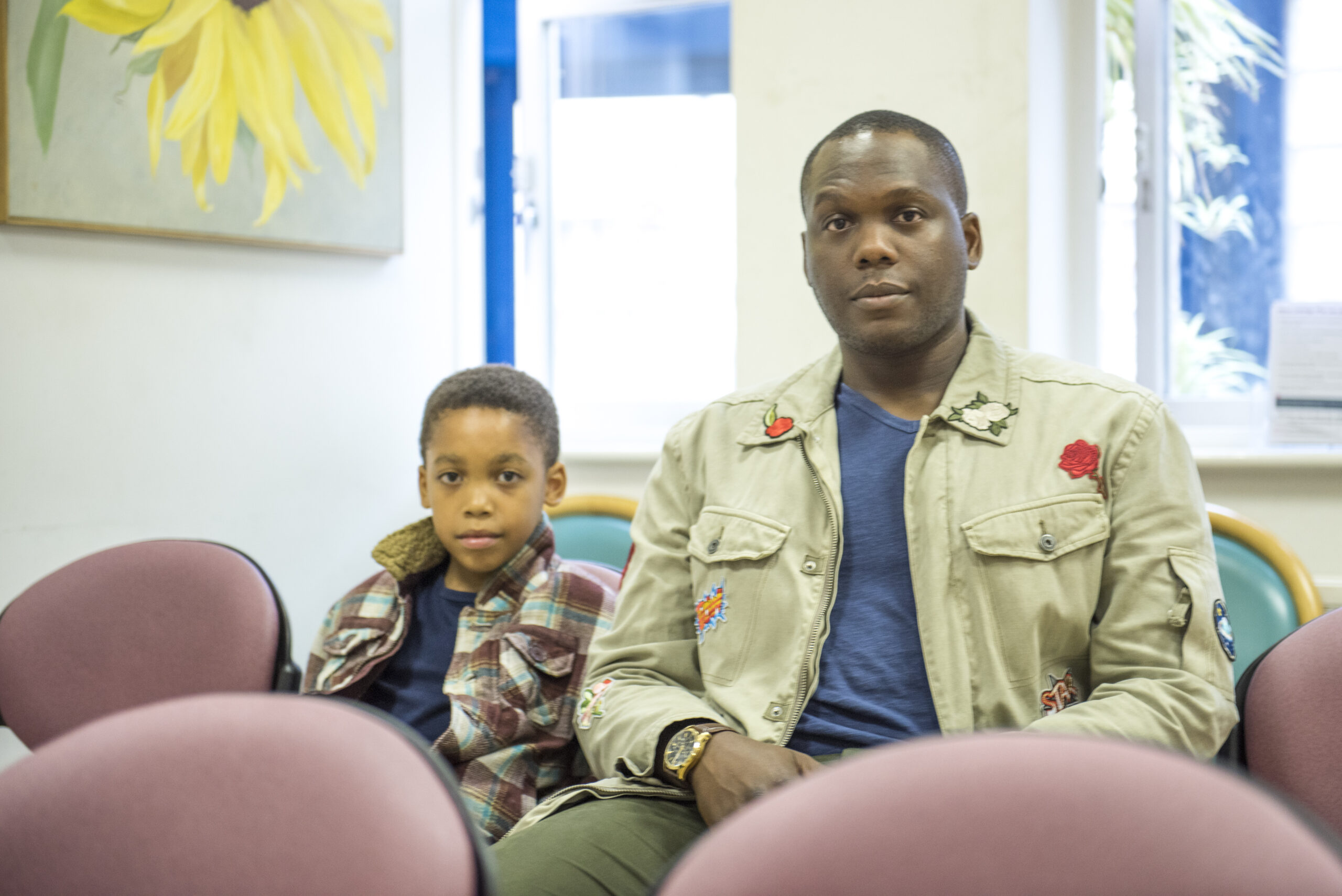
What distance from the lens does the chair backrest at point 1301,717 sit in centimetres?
109

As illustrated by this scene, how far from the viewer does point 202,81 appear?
2.08m

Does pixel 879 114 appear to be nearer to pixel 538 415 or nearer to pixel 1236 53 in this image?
pixel 538 415

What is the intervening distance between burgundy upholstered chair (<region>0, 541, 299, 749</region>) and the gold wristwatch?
0.70 meters

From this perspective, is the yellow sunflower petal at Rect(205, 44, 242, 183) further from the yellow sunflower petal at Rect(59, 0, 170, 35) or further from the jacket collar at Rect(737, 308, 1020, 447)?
the jacket collar at Rect(737, 308, 1020, 447)

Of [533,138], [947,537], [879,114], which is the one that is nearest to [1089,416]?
[947,537]

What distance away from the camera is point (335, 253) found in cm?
239

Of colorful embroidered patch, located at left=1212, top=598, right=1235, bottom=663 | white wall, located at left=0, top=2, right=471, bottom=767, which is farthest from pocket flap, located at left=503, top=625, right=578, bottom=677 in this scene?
white wall, located at left=0, top=2, right=471, bottom=767

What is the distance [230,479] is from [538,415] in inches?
33.1

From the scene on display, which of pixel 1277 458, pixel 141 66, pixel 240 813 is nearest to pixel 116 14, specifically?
pixel 141 66

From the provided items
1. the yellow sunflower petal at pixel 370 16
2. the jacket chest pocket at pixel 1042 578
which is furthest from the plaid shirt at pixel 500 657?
the yellow sunflower petal at pixel 370 16

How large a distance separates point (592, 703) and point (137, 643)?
0.77 meters

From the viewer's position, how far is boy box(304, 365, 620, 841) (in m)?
1.45

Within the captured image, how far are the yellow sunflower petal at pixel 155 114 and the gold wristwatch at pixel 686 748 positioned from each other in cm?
153

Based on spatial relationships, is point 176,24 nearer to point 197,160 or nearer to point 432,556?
point 197,160
